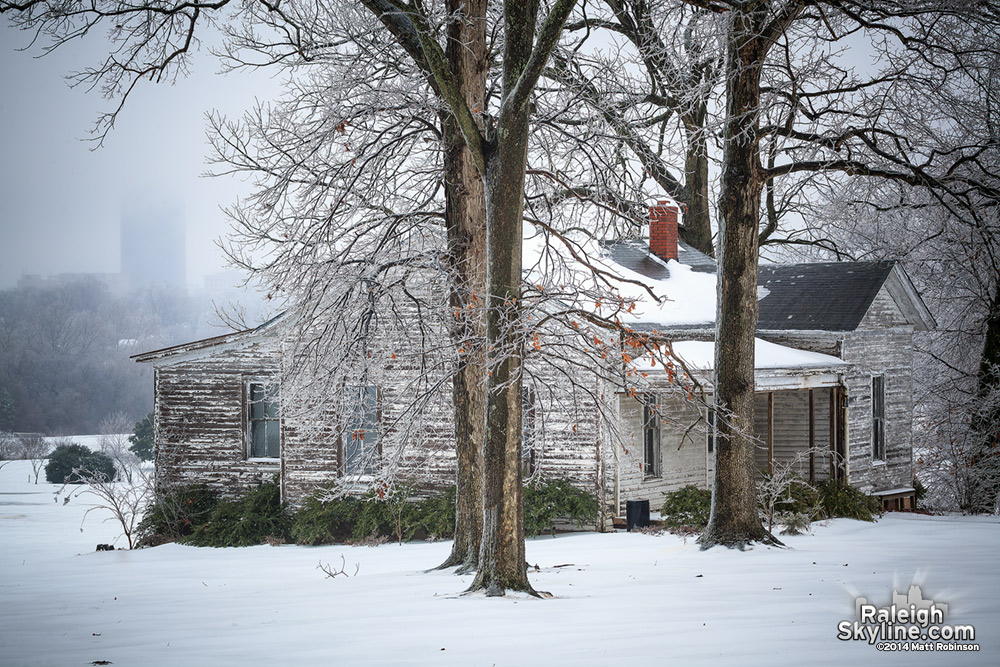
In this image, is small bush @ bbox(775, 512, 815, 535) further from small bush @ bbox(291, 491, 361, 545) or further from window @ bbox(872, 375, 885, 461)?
window @ bbox(872, 375, 885, 461)

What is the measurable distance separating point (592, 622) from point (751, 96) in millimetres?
7556

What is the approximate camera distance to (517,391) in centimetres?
867

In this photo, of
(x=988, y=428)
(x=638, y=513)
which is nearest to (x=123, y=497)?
(x=638, y=513)

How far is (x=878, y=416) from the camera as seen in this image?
69.8 ft

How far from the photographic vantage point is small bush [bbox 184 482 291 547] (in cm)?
1798

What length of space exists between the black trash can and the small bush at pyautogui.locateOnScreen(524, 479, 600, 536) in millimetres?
910

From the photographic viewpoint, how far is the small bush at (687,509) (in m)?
14.9

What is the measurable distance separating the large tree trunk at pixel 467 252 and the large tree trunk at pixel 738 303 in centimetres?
310

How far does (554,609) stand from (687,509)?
8298 millimetres

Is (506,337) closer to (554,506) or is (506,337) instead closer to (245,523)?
(554,506)

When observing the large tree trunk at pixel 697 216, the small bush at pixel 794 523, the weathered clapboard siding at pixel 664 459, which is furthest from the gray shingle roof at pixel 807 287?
the small bush at pixel 794 523

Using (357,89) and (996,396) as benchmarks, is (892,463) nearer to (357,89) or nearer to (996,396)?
(996,396)

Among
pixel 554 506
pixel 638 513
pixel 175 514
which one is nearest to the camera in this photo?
pixel 638 513

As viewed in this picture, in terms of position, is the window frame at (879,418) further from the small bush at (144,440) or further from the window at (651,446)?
the small bush at (144,440)
